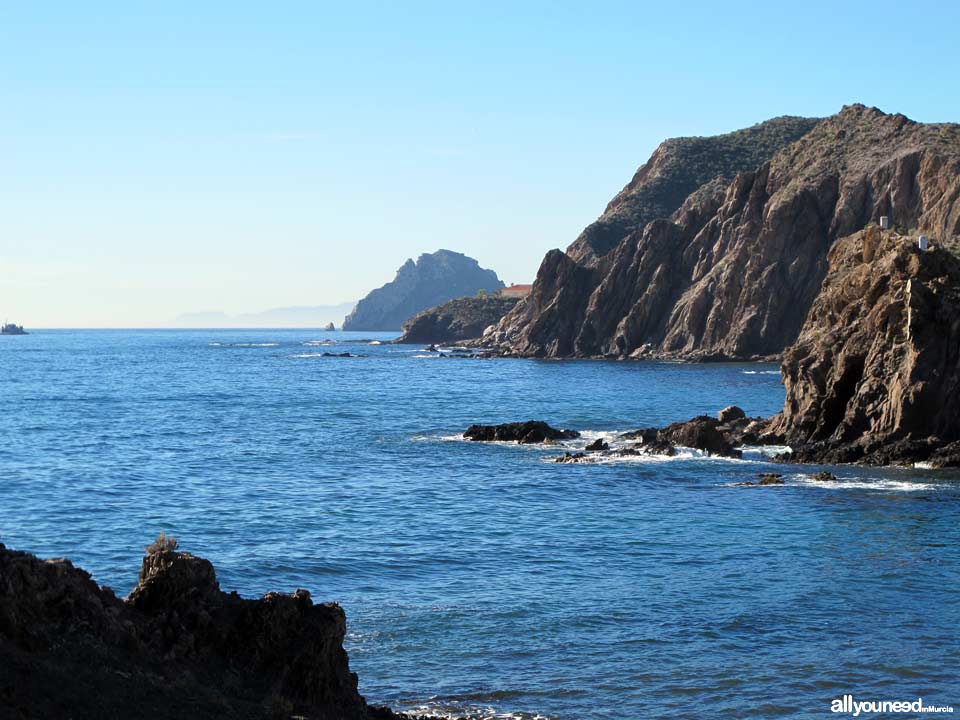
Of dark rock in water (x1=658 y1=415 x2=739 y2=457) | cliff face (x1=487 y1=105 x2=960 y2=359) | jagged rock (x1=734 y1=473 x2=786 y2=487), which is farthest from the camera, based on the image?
cliff face (x1=487 y1=105 x2=960 y2=359)

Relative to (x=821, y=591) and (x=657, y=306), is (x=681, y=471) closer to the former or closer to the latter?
(x=821, y=591)

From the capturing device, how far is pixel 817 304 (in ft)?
209

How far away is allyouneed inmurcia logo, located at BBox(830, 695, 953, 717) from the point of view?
19641 millimetres

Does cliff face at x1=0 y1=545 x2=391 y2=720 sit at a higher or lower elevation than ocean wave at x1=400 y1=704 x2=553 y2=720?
higher

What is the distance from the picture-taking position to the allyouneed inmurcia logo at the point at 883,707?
64.4 ft

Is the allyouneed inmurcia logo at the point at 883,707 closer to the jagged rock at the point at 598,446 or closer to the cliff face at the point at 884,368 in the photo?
the cliff face at the point at 884,368

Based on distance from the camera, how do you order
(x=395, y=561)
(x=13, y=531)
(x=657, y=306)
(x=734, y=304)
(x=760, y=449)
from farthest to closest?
(x=657, y=306) < (x=734, y=304) < (x=760, y=449) < (x=13, y=531) < (x=395, y=561)

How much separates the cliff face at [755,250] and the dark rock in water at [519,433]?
262 feet

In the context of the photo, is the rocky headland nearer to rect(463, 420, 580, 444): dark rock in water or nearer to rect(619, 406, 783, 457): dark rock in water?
rect(619, 406, 783, 457): dark rock in water

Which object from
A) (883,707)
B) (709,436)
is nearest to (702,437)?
(709,436)

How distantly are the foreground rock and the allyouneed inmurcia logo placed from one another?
27.8 ft

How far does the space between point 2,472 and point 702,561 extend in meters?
32.7

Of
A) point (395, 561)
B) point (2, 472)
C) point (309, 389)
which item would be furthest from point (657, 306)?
point (395, 561)

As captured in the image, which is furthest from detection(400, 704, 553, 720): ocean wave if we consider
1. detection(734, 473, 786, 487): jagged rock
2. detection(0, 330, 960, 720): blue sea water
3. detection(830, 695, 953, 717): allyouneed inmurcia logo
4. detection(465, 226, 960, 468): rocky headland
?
detection(465, 226, 960, 468): rocky headland
